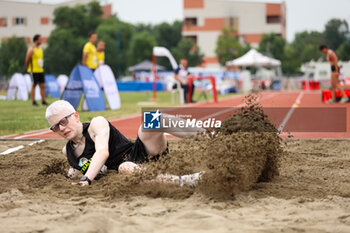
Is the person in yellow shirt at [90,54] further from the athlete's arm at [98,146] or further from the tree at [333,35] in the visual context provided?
the tree at [333,35]

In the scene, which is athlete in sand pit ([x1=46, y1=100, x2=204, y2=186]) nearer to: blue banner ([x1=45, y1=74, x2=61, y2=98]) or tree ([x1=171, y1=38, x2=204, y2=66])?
blue banner ([x1=45, y1=74, x2=61, y2=98])

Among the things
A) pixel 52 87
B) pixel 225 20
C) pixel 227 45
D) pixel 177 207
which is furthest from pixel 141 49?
pixel 177 207

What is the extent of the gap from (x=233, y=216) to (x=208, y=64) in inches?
3404

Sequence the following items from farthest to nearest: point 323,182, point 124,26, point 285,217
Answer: point 124,26 < point 323,182 < point 285,217

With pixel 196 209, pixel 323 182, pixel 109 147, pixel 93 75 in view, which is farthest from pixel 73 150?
pixel 93 75

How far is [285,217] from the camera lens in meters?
3.40

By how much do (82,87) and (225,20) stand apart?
77053 mm

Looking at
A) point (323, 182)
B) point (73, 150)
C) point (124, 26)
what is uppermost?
point (124, 26)

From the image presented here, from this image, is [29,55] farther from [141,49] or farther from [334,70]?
[141,49]

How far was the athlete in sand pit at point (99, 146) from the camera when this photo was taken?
176 inches

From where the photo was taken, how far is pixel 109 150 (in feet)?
15.9

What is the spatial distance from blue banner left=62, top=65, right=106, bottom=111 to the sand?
9.59 meters

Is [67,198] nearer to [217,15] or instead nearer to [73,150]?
[73,150]

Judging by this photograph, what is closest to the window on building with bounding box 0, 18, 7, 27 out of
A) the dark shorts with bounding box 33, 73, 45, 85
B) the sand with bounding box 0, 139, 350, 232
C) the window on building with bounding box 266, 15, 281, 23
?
the dark shorts with bounding box 33, 73, 45, 85
